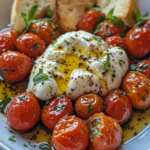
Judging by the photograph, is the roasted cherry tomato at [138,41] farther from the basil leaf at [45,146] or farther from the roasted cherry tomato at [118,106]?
the basil leaf at [45,146]

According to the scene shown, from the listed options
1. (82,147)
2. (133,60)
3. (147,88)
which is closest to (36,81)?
(82,147)

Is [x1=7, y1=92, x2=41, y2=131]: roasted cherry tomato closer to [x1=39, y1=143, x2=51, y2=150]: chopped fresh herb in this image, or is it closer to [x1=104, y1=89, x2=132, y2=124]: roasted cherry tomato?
[x1=39, y1=143, x2=51, y2=150]: chopped fresh herb

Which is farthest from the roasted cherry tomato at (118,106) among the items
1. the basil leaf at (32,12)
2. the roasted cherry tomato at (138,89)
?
the basil leaf at (32,12)

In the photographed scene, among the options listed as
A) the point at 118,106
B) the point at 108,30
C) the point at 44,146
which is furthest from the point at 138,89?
the point at 44,146

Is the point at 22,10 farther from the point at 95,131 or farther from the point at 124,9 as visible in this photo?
the point at 95,131

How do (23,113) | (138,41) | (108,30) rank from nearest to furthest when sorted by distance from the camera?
(23,113)
(138,41)
(108,30)

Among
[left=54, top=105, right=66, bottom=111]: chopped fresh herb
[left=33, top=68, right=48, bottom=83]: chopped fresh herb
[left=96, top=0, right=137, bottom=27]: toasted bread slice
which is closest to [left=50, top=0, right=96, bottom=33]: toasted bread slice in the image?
[left=96, top=0, right=137, bottom=27]: toasted bread slice
